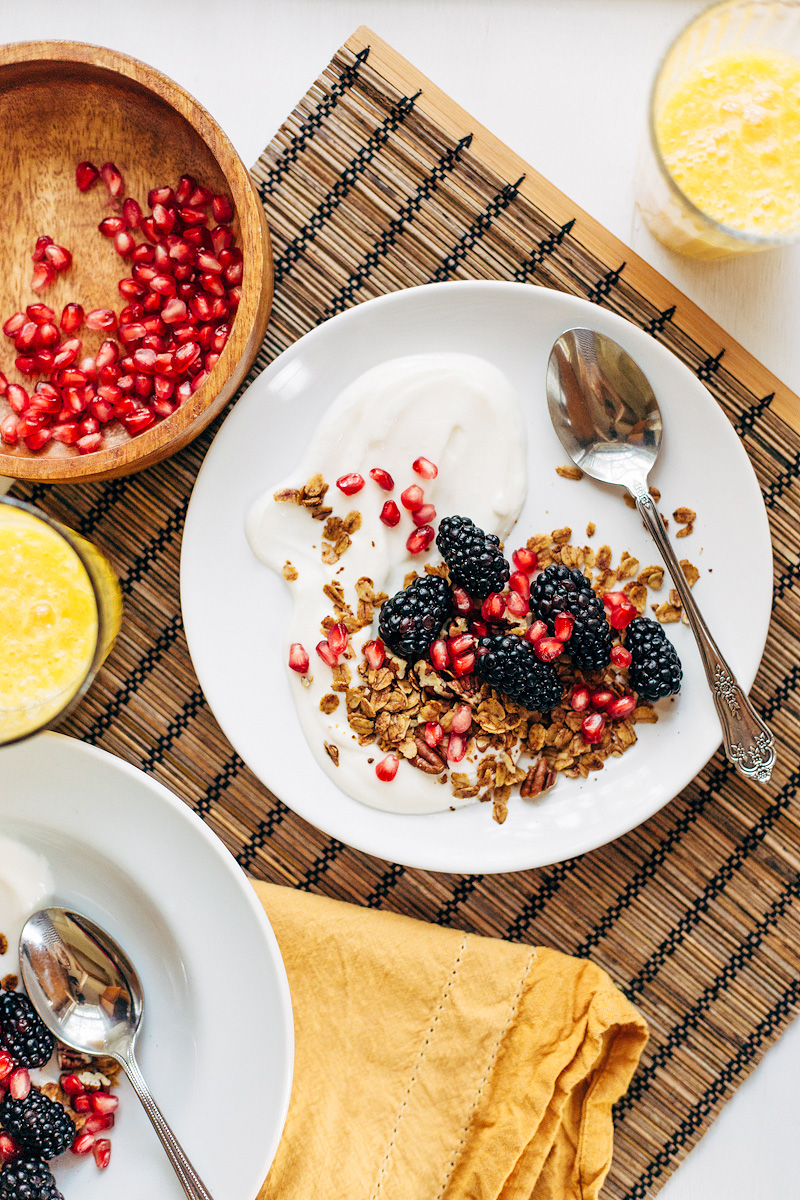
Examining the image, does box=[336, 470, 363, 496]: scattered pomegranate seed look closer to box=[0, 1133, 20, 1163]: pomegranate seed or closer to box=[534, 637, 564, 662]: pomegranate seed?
box=[534, 637, 564, 662]: pomegranate seed

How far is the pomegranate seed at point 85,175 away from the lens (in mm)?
1412

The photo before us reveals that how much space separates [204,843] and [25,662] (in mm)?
409

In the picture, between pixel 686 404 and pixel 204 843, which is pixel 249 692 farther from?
pixel 686 404

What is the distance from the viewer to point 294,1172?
1.43 m

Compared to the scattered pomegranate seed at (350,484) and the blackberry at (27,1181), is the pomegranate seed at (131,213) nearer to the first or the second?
the scattered pomegranate seed at (350,484)

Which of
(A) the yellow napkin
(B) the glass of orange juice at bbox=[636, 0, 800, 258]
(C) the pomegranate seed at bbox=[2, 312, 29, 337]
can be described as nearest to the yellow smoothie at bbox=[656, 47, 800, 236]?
(B) the glass of orange juice at bbox=[636, 0, 800, 258]

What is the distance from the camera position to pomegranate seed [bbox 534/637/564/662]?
1.34 metres

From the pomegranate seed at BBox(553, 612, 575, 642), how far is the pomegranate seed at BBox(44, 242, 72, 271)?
1.03 m

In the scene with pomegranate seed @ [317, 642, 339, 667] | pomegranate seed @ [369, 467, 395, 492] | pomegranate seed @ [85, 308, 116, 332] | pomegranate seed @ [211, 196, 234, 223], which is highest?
pomegranate seed @ [211, 196, 234, 223]

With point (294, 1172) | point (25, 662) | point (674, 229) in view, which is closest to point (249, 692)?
point (25, 662)

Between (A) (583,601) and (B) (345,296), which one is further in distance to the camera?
(B) (345,296)

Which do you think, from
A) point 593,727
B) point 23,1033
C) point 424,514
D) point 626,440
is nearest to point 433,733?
point 593,727

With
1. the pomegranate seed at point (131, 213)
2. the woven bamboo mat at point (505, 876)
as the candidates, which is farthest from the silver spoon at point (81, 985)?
the pomegranate seed at point (131, 213)

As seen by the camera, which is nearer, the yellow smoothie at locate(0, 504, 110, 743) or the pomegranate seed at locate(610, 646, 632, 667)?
the yellow smoothie at locate(0, 504, 110, 743)
